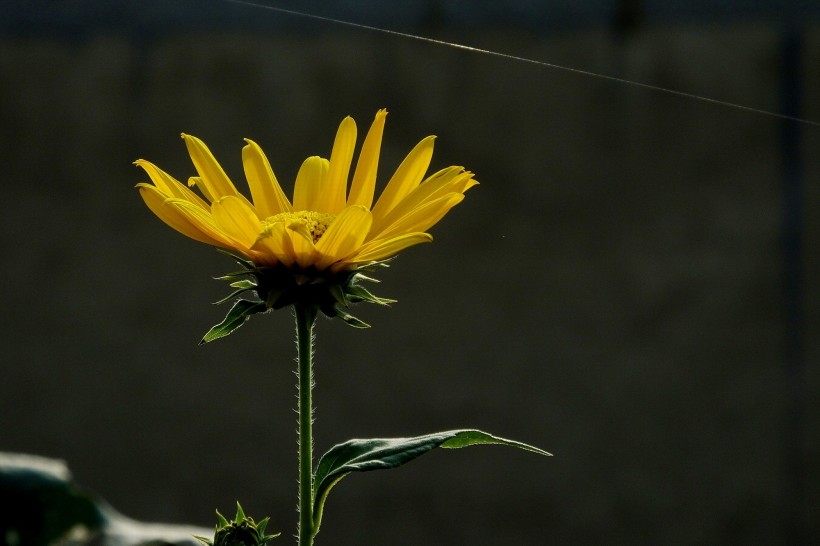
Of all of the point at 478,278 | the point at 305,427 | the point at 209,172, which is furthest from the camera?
the point at 478,278

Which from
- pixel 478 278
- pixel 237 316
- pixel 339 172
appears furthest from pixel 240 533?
pixel 478 278

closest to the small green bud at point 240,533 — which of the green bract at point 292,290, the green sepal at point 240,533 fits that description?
the green sepal at point 240,533

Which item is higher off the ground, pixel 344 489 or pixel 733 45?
pixel 733 45

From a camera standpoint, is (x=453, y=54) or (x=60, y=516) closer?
(x=60, y=516)

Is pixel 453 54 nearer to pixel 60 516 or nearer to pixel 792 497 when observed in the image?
pixel 792 497

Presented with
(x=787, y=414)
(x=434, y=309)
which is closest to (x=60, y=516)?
(x=434, y=309)

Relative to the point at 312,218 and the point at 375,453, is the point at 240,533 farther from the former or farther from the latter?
the point at 312,218

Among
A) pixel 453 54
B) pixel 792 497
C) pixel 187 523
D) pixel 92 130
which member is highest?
pixel 453 54
